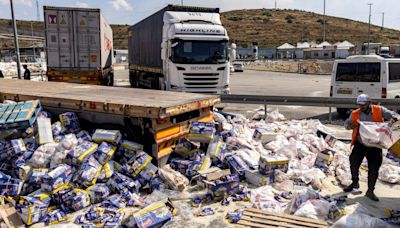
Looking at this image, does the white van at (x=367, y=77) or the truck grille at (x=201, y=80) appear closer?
the white van at (x=367, y=77)

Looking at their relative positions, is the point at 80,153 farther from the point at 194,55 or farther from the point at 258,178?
the point at 194,55

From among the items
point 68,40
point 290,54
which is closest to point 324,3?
point 290,54

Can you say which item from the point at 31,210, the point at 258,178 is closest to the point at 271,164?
the point at 258,178

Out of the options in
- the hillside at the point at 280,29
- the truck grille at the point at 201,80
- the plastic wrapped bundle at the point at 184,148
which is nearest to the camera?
the plastic wrapped bundle at the point at 184,148

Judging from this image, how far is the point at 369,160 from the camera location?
5953 millimetres

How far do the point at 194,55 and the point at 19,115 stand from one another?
8.04 meters

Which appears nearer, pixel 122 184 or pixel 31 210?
pixel 31 210

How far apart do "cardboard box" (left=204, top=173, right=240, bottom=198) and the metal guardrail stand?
6.58 meters

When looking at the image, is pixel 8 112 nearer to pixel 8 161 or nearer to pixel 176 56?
pixel 8 161

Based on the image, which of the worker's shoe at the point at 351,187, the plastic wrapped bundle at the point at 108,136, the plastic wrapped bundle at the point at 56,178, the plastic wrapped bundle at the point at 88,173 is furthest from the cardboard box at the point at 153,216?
the worker's shoe at the point at 351,187

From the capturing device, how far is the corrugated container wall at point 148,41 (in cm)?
1559

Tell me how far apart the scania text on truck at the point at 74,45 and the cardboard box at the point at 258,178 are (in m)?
13.1

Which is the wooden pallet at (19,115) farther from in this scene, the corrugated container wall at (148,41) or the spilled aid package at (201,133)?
the corrugated container wall at (148,41)

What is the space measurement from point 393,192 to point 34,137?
6.76 metres
